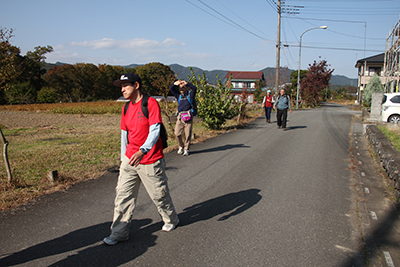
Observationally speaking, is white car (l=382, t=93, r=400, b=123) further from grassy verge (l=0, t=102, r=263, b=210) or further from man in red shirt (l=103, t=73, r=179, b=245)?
man in red shirt (l=103, t=73, r=179, b=245)

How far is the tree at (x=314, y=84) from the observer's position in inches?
1596

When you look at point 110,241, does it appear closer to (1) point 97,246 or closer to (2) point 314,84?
(1) point 97,246

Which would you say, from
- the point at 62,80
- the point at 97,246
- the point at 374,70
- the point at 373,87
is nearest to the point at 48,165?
the point at 97,246

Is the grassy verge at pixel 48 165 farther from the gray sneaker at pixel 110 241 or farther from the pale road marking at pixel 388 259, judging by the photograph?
the pale road marking at pixel 388 259

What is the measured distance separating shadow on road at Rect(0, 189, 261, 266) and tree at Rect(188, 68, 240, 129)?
8244mm

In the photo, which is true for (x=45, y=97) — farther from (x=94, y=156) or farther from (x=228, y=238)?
(x=228, y=238)

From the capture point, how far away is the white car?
14625mm

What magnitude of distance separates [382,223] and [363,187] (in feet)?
5.35

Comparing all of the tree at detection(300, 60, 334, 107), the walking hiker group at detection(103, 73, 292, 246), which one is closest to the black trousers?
the walking hiker group at detection(103, 73, 292, 246)

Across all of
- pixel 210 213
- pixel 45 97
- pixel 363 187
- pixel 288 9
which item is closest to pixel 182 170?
pixel 210 213

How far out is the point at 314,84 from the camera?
141ft

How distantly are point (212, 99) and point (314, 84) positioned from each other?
35.0 metres

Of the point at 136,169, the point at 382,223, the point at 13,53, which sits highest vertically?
the point at 13,53

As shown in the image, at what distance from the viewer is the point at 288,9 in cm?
3009
